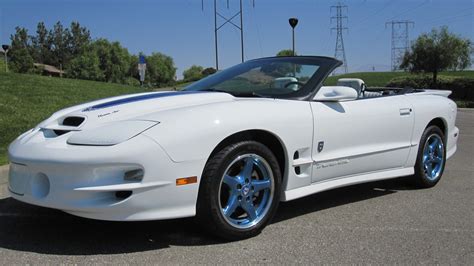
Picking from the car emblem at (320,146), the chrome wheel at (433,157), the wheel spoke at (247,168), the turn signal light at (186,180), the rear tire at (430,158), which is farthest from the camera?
the chrome wheel at (433,157)

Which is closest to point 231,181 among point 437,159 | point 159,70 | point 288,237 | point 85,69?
point 288,237

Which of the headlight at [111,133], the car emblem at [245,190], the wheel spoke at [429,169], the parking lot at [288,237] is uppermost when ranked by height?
the headlight at [111,133]

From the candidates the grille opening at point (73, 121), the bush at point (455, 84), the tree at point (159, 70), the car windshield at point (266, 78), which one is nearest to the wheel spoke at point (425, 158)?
the car windshield at point (266, 78)

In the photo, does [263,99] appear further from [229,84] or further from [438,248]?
[438,248]

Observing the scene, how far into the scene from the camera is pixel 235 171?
379 centimetres

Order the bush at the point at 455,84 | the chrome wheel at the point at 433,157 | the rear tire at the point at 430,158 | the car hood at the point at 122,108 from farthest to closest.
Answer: the bush at the point at 455,84, the chrome wheel at the point at 433,157, the rear tire at the point at 430,158, the car hood at the point at 122,108

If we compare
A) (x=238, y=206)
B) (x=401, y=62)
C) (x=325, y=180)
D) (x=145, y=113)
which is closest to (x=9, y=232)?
(x=145, y=113)

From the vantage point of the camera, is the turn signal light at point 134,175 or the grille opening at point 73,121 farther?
the grille opening at point 73,121

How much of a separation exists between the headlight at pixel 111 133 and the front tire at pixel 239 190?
53cm

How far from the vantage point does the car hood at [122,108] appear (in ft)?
11.9

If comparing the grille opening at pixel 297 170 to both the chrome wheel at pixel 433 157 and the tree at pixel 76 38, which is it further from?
the tree at pixel 76 38

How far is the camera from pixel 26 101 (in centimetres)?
1230

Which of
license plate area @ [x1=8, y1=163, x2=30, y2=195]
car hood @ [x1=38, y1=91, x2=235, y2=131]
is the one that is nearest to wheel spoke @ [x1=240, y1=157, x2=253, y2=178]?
car hood @ [x1=38, y1=91, x2=235, y2=131]

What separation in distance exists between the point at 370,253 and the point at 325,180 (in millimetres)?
944
